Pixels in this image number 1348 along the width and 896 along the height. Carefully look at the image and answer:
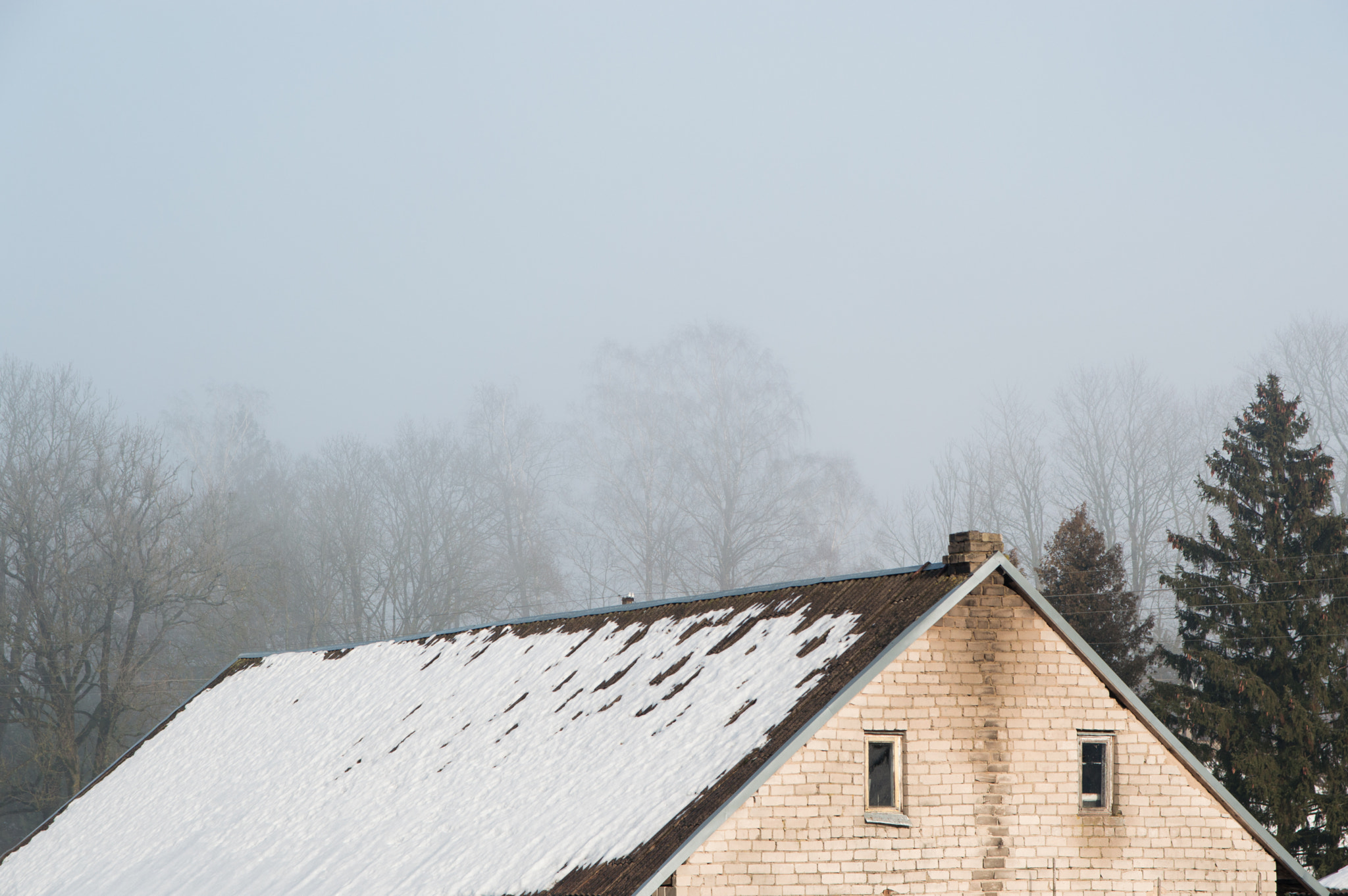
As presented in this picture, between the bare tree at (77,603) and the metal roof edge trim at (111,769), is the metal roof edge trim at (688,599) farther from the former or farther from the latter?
the bare tree at (77,603)

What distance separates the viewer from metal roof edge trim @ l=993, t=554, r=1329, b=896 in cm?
1648

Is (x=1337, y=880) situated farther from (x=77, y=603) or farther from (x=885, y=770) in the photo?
(x=77, y=603)

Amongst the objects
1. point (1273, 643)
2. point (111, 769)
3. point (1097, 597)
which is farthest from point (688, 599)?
point (1097, 597)

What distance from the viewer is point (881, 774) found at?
15898 mm

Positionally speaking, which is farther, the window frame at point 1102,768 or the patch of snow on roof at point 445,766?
the window frame at point 1102,768

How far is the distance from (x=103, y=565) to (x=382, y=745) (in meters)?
32.0

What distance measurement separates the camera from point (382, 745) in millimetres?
22562

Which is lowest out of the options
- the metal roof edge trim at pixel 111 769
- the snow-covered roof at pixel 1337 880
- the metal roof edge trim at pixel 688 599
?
the snow-covered roof at pixel 1337 880

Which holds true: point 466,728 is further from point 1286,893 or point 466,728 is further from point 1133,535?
point 1133,535

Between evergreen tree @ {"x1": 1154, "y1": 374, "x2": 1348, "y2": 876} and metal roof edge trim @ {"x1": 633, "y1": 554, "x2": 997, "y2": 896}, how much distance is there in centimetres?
2220

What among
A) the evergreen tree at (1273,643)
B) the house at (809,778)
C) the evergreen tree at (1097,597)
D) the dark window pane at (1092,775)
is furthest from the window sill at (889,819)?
the evergreen tree at (1097,597)

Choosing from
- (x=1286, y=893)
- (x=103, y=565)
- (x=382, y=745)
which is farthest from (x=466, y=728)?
(x=103, y=565)

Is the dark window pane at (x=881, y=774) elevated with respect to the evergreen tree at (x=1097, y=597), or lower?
lower

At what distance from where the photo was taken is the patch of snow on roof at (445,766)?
16188mm
